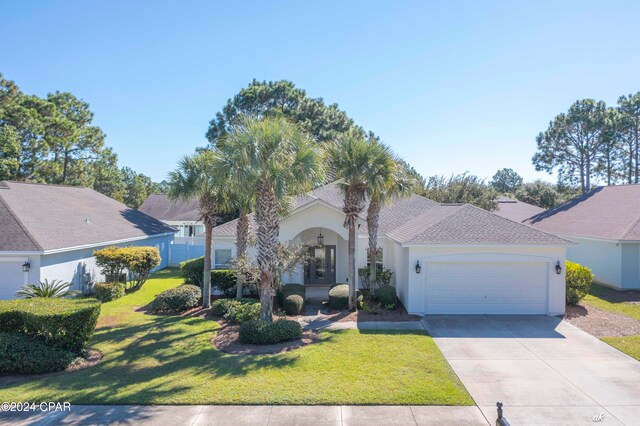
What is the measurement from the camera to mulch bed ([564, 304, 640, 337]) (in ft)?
40.3

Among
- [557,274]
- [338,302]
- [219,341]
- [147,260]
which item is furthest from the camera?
[147,260]

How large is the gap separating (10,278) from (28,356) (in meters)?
7.69

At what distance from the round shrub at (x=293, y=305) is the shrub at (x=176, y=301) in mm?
4019

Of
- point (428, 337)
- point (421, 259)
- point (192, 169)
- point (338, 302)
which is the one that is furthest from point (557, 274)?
point (192, 169)

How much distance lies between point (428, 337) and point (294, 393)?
553 centimetres

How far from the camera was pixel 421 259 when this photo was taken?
570 inches

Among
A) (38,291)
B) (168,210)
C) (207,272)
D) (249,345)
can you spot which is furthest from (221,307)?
(168,210)

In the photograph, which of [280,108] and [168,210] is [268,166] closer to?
[280,108]

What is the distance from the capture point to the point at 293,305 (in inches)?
581

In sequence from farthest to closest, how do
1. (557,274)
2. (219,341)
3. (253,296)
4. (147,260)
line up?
1. (147,260)
2. (253,296)
3. (557,274)
4. (219,341)

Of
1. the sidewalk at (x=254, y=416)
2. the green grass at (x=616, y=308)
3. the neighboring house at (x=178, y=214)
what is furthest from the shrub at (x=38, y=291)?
the neighboring house at (x=178, y=214)

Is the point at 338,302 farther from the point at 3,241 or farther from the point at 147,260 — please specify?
the point at 3,241

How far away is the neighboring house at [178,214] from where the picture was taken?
37344mm

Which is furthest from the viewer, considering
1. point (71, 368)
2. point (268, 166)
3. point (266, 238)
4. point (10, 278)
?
point (10, 278)
